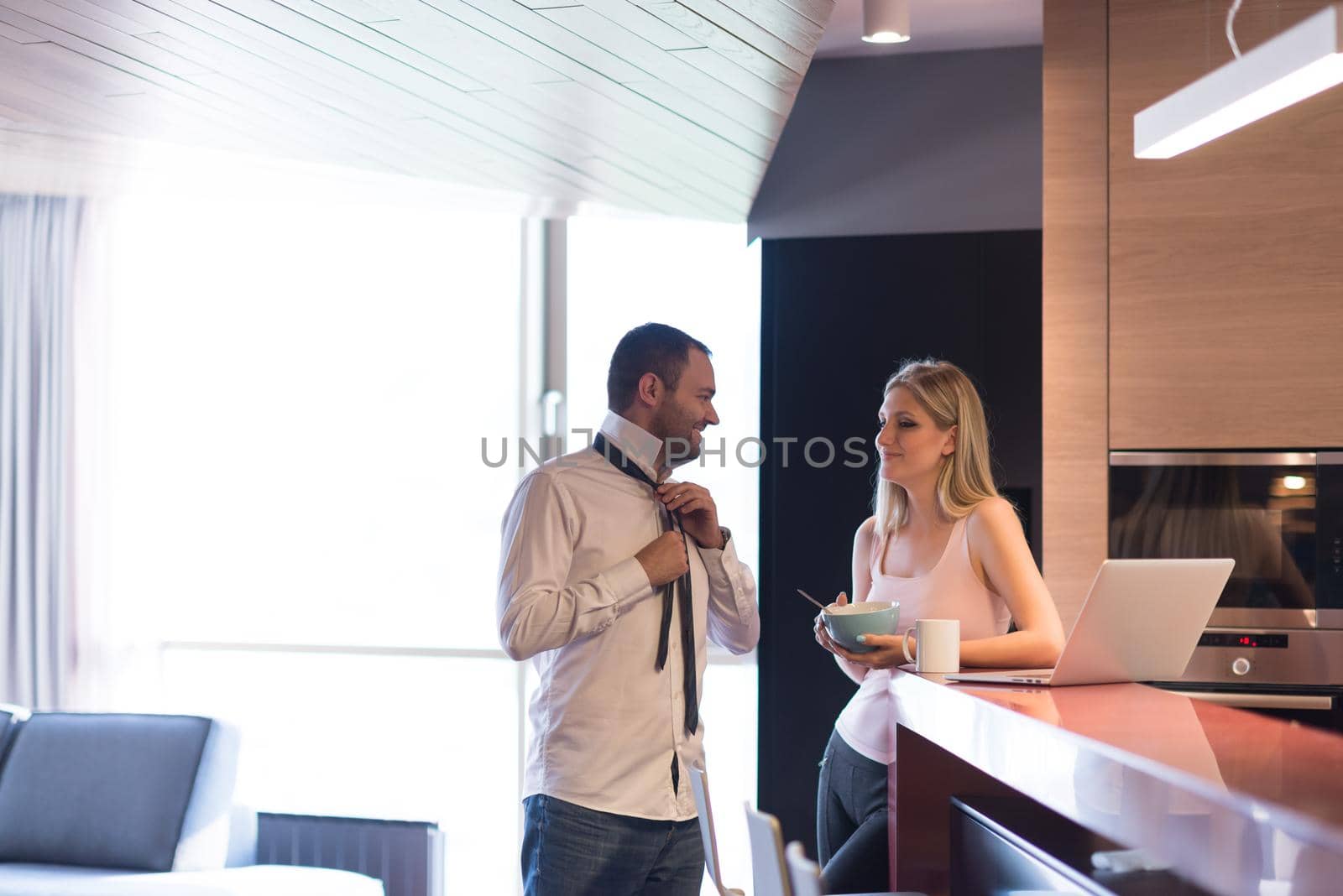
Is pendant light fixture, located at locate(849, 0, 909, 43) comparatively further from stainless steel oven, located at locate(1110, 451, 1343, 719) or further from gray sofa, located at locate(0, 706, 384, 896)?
gray sofa, located at locate(0, 706, 384, 896)

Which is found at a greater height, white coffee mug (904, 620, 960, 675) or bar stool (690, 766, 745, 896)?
white coffee mug (904, 620, 960, 675)

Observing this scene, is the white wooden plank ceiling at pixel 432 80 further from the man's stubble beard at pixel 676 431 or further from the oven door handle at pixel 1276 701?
the oven door handle at pixel 1276 701

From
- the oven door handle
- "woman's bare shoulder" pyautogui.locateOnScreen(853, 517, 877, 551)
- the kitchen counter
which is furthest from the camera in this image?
the oven door handle

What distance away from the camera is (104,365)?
5137 millimetres

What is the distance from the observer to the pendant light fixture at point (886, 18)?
334 centimetres

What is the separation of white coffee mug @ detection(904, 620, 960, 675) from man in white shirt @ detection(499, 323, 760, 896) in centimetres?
46

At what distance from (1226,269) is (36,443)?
4514 millimetres

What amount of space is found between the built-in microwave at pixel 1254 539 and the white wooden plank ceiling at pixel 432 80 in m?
1.36

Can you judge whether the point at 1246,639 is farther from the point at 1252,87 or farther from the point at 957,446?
the point at 1252,87

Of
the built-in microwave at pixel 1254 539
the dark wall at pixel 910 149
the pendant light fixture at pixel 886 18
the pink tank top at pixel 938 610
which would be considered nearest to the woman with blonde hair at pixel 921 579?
the pink tank top at pixel 938 610

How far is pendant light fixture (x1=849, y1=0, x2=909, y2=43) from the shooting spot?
3.34 meters

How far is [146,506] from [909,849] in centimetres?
417

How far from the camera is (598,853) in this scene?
207cm

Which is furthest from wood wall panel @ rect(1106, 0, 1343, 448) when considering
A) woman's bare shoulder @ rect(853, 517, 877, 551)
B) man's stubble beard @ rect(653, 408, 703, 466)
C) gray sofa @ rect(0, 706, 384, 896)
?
gray sofa @ rect(0, 706, 384, 896)
